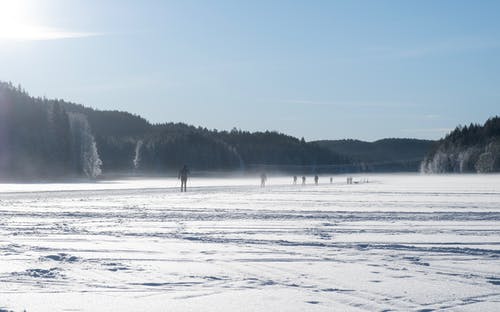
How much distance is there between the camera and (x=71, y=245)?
41.5 feet

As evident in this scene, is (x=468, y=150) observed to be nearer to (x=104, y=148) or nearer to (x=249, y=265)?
(x=104, y=148)

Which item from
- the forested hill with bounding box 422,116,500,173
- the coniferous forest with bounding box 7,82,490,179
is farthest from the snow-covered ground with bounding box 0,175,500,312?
the forested hill with bounding box 422,116,500,173

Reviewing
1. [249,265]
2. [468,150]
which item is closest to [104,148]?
[468,150]

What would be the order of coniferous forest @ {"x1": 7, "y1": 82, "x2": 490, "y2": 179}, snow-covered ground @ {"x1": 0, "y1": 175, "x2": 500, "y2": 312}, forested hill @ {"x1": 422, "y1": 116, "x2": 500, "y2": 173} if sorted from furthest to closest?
1. forested hill @ {"x1": 422, "y1": 116, "x2": 500, "y2": 173}
2. coniferous forest @ {"x1": 7, "y1": 82, "x2": 490, "y2": 179}
3. snow-covered ground @ {"x1": 0, "y1": 175, "x2": 500, "y2": 312}

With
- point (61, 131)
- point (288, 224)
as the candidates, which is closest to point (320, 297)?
point (288, 224)

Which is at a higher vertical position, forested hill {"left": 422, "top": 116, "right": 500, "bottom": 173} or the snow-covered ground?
forested hill {"left": 422, "top": 116, "right": 500, "bottom": 173}

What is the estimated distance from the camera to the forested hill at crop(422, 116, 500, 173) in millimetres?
146125

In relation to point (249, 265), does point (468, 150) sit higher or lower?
higher

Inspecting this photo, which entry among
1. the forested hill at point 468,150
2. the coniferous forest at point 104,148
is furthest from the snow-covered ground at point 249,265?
the forested hill at point 468,150

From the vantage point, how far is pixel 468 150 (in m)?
162

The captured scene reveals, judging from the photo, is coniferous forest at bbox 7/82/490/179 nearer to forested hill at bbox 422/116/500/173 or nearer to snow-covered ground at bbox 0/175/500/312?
forested hill at bbox 422/116/500/173

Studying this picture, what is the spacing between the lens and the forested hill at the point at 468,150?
146m

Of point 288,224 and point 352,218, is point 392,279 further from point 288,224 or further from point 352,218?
point 352,218

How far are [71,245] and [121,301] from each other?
513cm
